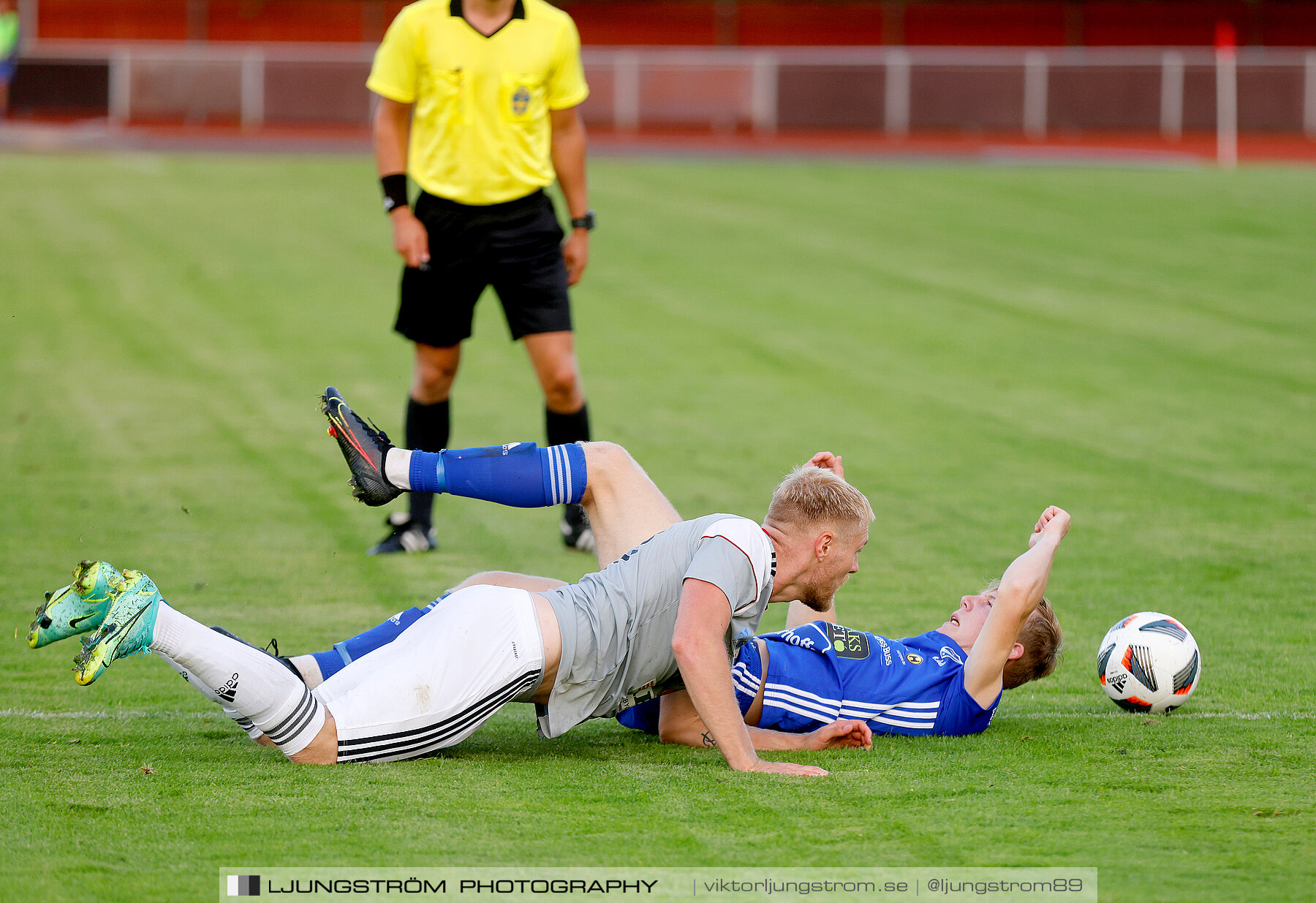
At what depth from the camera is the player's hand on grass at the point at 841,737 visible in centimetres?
442

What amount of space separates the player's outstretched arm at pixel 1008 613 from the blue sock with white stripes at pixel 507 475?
1.32 meters

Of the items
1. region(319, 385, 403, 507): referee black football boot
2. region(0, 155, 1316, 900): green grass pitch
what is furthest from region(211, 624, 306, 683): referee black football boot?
region(319, 385, 403, 507): referee black football boot

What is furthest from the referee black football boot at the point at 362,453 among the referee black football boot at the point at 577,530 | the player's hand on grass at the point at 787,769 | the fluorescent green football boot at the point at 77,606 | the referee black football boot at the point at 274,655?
the referee black football boot at the point at 577,530

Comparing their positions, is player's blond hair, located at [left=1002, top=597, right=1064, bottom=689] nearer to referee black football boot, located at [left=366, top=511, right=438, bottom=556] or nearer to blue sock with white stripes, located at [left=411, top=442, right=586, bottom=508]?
blue sock with white stripes, located at [left=411, top=442, right=586, bottom=508]

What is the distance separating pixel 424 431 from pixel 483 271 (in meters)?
0.81

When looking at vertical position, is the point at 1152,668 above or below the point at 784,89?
below

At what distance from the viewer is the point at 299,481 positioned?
8.54 m

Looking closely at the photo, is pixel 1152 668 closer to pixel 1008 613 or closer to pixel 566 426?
pixel 1008 613

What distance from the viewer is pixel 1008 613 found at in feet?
14.4

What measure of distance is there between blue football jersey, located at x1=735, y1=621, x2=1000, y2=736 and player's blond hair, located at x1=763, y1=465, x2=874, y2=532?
52cm

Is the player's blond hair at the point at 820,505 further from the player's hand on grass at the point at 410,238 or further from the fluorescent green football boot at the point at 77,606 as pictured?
the player's hand on grass at the point at 410,238

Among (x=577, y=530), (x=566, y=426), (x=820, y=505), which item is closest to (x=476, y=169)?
(x=566, y=426)

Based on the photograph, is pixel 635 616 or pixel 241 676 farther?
pixel 635 616

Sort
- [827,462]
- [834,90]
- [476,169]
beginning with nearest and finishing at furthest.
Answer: [827,462]
[476,169]
[834,90]
